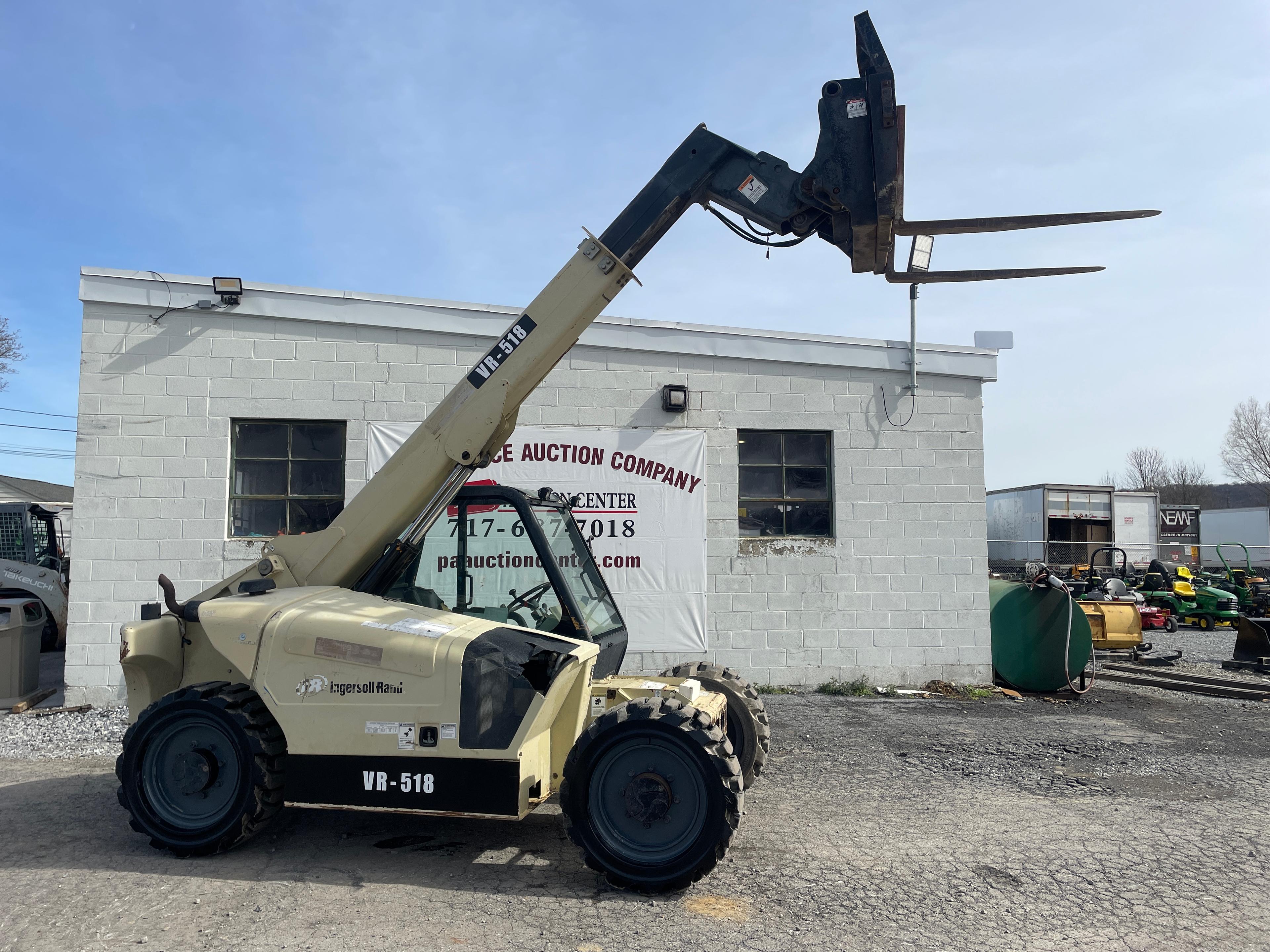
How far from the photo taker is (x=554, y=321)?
16.2 feet

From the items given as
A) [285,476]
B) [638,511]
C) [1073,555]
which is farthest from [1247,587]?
[285,476]

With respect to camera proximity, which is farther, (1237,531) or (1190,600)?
(1237,531)

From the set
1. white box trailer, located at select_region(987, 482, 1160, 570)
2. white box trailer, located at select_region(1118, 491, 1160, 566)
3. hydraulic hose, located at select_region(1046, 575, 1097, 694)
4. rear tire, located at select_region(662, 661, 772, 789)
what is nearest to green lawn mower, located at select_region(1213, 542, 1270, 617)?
white box trailer, located at select_region(987, 482, 1160, 570)

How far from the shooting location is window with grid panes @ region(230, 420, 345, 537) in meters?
9.31

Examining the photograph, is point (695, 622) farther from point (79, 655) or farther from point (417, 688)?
point (79, 655)

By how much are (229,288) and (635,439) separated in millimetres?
4597

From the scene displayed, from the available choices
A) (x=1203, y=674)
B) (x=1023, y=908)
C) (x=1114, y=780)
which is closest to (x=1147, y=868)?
(x=1023, y=908)

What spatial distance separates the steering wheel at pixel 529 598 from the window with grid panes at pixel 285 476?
16.8 feet

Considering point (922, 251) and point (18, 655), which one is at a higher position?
point (922, 251)

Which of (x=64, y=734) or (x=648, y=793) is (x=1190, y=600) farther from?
(x=64, y=734)

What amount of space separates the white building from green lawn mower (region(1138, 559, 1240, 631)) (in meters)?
12.0

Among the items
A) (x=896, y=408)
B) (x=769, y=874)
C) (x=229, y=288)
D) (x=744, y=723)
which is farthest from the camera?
(x=896, y=408)

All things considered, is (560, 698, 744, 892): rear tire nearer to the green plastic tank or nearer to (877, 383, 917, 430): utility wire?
(877, 383, 917, 430): utility wire

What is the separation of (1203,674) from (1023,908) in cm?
986
